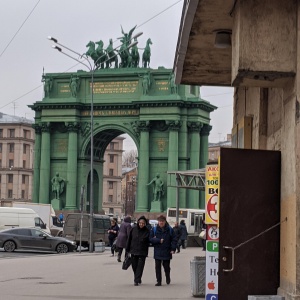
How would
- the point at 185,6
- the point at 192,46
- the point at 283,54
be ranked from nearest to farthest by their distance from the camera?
the point at 283,54, the point at 185,6, the point at 192,46

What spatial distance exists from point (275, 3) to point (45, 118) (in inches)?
2973

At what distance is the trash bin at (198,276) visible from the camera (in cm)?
1823

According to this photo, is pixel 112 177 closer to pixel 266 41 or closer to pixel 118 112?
pixel 118 112

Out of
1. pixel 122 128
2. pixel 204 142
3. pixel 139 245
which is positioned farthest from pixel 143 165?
pixel 139 245

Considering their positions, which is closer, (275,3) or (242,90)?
(275,3)

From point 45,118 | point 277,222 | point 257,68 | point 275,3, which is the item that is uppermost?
point 45,118

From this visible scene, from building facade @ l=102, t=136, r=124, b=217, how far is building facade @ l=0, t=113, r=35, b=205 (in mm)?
13869

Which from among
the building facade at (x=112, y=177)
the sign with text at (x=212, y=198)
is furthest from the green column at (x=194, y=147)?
the building facade at (x=112, y=177)

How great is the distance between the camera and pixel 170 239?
2175 cm

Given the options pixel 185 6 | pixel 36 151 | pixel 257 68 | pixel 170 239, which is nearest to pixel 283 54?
pixel 257 68

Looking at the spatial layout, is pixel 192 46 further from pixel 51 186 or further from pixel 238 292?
pixel 51 186

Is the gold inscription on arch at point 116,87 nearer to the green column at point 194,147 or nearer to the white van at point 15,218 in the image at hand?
the green column at point 194,147

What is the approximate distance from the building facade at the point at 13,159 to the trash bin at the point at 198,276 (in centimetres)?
13660

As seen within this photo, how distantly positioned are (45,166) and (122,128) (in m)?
8.05
